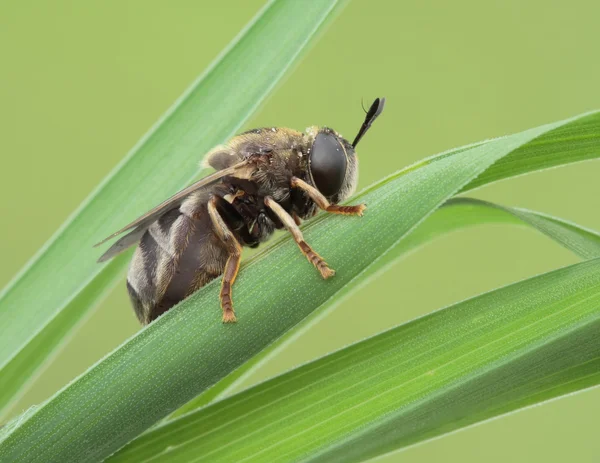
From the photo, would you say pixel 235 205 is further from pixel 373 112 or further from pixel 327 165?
pixel 373 112

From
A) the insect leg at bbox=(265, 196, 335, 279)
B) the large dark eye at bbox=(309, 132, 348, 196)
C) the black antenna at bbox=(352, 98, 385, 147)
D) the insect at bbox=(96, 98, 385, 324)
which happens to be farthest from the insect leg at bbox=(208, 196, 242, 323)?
the black antenna at bbox=(352, 98, 385, 147)

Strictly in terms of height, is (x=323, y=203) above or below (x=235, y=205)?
below

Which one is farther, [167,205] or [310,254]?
[167,205]

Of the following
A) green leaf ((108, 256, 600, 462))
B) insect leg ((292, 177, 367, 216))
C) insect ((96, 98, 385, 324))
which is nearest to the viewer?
green leaf ((108, 256, 600, 462))

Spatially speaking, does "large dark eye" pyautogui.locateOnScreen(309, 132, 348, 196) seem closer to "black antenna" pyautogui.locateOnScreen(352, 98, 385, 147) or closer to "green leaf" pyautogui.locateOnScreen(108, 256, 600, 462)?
"black antenna" pyautogui.locateOnScreen(352, 98, 385, 147)

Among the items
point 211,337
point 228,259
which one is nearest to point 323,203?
point 228,259

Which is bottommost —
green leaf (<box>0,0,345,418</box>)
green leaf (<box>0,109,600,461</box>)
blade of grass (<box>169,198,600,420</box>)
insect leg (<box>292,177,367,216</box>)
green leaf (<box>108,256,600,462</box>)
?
green leaf (<box>108,256,600,462</box>)
